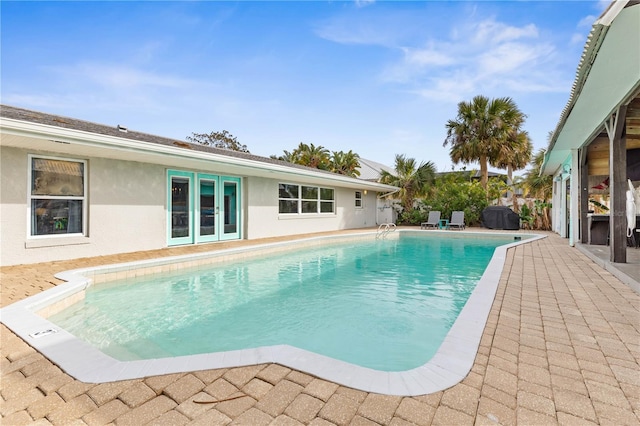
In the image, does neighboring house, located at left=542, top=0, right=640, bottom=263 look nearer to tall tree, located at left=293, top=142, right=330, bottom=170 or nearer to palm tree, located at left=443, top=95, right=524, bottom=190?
palm tree, located at left=443, top=95, right=524, bottom=190

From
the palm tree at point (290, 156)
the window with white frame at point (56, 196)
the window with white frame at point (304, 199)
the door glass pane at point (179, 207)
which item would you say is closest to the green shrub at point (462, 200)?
the window with white frame at point (304, 199)

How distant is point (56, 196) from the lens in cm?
675

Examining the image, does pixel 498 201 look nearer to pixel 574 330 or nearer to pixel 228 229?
pixel 228 229

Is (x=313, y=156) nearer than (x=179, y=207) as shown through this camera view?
No

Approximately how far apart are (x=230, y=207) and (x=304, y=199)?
4178 mm

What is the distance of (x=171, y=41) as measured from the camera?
9.44m

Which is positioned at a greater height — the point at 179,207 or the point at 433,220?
the point at 179,207

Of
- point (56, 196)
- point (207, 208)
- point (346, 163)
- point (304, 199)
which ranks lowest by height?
point (207, 208)

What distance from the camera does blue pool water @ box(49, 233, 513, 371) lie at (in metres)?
3.50

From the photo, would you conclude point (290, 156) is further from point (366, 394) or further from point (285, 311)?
point (366, 394)

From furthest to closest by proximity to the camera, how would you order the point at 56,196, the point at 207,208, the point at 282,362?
1. the point at 207,208
2. the point at 56,196
3. the point at 282,362

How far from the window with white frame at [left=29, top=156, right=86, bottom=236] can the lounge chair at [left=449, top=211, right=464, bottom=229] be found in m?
15.1

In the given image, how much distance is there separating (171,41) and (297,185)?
6.71 m

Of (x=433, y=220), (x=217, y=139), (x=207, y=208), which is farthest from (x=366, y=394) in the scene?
(x=217, y=139)
